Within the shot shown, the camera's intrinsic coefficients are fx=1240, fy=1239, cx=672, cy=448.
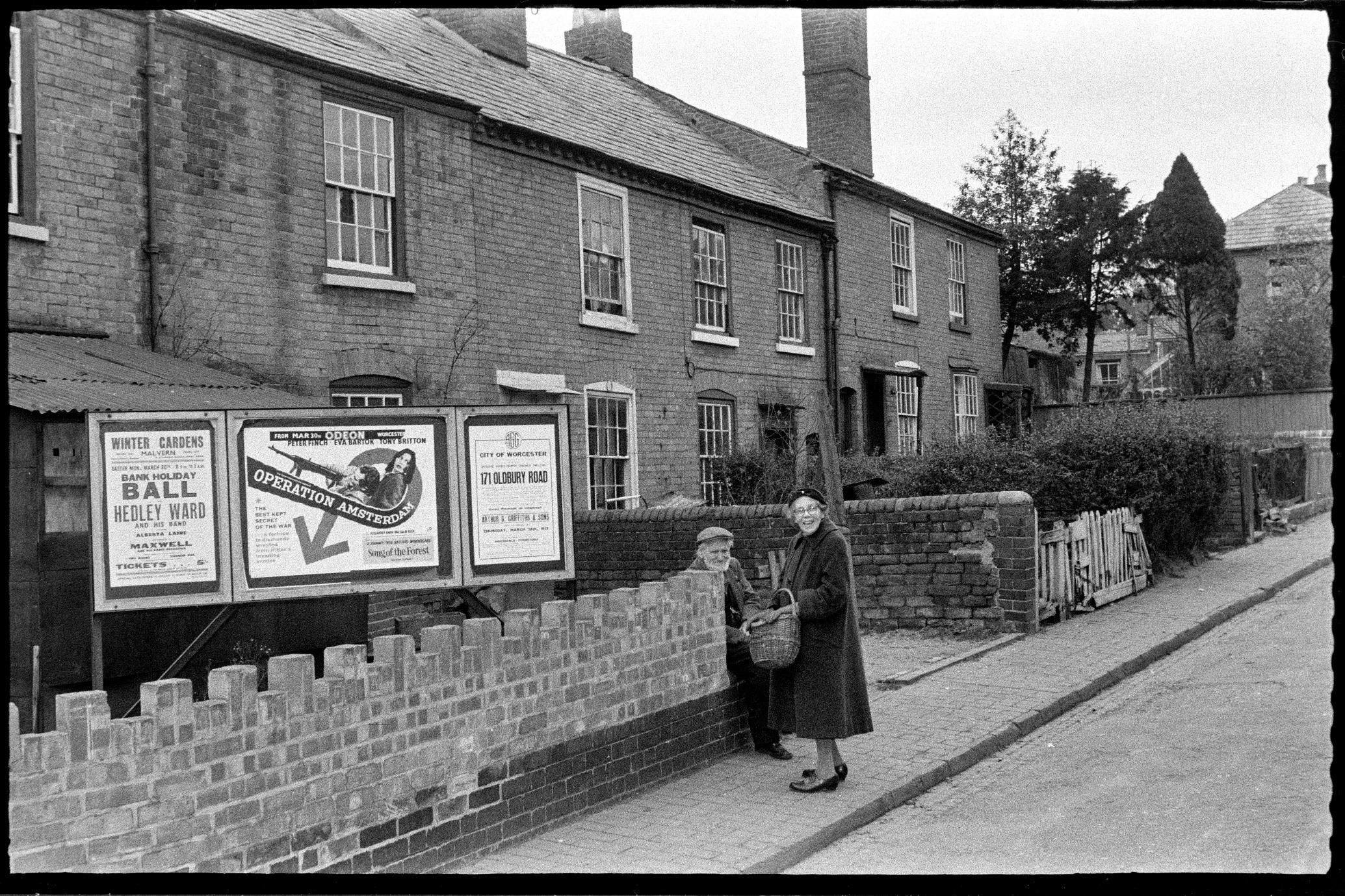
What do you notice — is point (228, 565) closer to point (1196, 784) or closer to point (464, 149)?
point (1196, 784)

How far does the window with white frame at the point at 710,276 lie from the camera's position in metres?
18.8

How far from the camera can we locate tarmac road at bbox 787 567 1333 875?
236 inches

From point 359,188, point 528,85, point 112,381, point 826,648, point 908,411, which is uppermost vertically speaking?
point 528,85

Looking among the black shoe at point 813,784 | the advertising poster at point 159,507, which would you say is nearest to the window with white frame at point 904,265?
the black shoe at point 813,784

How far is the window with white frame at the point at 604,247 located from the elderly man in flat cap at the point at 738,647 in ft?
28.0

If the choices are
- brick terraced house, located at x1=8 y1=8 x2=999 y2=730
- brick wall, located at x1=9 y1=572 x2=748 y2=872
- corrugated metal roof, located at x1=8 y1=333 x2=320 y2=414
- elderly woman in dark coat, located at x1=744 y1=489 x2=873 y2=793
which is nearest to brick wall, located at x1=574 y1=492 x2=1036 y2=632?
brick terraced house, located at x1=8 y1=8 x2=999 y2=730

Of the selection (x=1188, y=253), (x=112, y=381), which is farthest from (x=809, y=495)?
(x=1188, y=253)

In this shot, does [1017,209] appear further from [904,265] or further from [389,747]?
[389,747]

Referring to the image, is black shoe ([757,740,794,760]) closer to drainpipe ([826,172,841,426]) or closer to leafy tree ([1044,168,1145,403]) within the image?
drainpipe ([826,172,841,426])

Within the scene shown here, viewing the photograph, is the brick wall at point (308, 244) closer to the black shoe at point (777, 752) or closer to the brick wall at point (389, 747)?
the brick wall at point (389, 747)

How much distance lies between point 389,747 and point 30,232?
253 inches

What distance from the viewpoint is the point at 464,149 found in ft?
47.1

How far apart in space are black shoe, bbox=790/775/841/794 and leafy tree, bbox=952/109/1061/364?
97.0ft

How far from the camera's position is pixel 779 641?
23.7 ft
